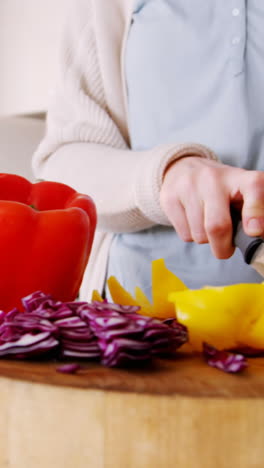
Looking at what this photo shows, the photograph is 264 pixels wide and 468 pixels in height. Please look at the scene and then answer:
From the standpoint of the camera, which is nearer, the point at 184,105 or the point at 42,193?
the point at 42,193

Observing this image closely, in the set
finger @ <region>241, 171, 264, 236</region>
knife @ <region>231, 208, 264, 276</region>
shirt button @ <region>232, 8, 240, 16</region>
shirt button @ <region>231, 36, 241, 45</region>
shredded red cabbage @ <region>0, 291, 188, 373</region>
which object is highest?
shirt button @ <region>232, 8, 240, 16</region>

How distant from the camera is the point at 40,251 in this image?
61 centimetres

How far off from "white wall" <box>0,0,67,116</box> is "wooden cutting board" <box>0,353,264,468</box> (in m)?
2.02

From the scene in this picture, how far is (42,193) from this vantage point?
731 millimetres

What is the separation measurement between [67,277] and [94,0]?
26.6 inches

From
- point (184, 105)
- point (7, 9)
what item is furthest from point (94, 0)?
point (7, 9)

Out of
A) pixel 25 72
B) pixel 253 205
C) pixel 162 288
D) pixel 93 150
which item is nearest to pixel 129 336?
pixel 162 288

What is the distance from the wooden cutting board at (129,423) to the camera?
0.30 m

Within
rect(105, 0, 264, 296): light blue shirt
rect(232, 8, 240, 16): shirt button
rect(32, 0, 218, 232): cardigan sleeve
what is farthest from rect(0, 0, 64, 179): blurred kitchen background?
rect(232, 8, 240, 16): shirt button

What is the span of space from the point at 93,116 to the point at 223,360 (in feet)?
2.51

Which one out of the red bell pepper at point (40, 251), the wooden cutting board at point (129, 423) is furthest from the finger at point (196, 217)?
the wooden cutting board at point (129, 423)

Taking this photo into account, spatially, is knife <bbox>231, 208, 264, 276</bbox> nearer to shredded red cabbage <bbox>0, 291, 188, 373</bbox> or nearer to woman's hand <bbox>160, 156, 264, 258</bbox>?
woman's hand <bbox>160, 156, 264, 258</bbox>

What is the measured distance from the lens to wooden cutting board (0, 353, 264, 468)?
30 centimetres

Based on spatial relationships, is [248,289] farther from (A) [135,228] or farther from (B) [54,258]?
(A) [135,228]
